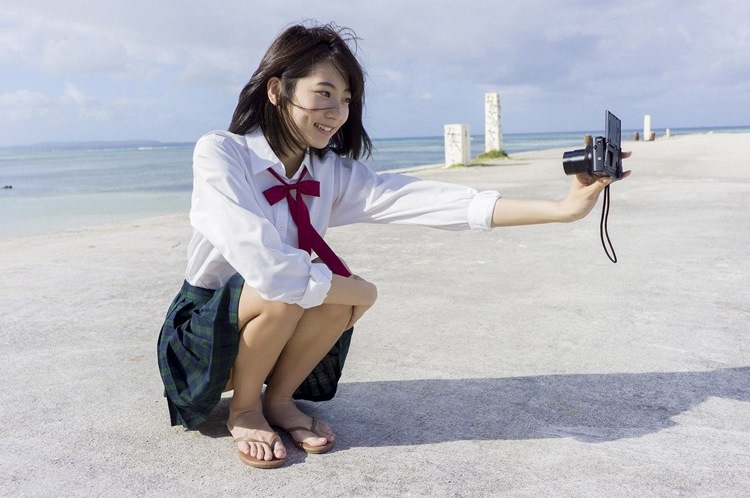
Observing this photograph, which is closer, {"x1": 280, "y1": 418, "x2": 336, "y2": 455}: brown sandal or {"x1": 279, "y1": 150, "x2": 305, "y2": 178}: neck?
{"x1": 280, "y1": 418, "x2": 336, "y2": 455}: brown sandal

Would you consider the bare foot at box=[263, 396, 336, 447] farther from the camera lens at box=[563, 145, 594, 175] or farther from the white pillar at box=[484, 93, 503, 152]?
the white pillar at box=[484, 93, 503, 152]

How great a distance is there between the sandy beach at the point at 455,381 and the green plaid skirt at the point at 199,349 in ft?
0.45

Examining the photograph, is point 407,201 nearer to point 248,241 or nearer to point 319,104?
point 319,104

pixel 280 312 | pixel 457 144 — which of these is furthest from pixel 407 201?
pixel 457 144

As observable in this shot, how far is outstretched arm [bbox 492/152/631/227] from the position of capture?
217 cm

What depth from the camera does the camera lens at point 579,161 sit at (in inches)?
81.9

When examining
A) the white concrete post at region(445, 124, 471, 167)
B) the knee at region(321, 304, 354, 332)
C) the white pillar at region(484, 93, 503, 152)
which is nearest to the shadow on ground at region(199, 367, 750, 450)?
the knee at region(321, 304, 354, 332)

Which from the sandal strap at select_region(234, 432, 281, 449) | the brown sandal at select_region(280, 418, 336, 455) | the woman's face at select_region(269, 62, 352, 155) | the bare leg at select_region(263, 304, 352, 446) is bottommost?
the brown sandal at select_region(280, 418, 336, 455)

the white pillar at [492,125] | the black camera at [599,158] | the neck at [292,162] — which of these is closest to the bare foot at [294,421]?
the neck at [292,162]

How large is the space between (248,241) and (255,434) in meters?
0.62

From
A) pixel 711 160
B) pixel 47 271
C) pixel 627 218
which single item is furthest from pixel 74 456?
pixel 711 160

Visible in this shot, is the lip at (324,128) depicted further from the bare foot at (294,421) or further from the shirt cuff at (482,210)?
the bare foot at (294,421)

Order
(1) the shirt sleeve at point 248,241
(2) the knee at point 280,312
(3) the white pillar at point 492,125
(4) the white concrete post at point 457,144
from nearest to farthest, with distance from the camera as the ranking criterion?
(1) the shirt sleeve at point 248,241, (2) the knee at point 280,312, (4) the white concrete post at point 457,144, (3) the white pillar at point 492,125

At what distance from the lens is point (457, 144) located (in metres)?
15.6
